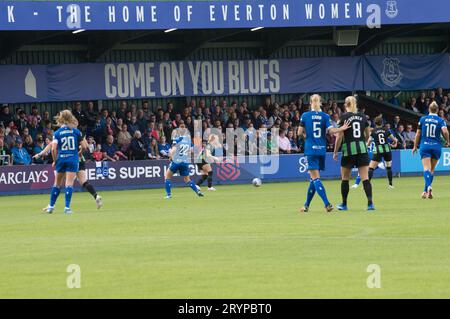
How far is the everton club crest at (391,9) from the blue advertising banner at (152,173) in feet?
16.6

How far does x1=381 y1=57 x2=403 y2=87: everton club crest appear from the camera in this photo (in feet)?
153

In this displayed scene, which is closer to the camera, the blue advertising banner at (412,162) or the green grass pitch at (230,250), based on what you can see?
the green grass pitch at (230,250)

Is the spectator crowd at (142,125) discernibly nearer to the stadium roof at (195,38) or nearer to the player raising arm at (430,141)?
the stadium roof at (195,38)

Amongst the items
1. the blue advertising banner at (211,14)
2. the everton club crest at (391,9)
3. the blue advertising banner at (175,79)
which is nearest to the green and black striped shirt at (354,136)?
the blue advertising banner at (211,14)

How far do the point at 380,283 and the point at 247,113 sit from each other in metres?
30.2

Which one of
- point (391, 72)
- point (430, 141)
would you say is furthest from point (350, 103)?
point (391, 72)

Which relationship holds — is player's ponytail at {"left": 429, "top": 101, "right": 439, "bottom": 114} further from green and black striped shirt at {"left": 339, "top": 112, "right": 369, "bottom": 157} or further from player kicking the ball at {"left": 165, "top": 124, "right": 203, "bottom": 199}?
player kicking the ball at {"left": 165, "top": 124, "right": 203, "bottom": 199}

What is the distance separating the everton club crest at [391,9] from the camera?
40.4 m

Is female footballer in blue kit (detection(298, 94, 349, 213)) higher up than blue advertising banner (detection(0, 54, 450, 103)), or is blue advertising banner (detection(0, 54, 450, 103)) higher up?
blue advertising banner (detection(0, 54, 450, 103))

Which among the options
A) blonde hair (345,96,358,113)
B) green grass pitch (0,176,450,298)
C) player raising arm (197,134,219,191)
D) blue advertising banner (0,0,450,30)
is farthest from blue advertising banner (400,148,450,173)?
blonde hair (345,96,358,113)

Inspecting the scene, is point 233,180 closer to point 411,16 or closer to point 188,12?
point 188,12

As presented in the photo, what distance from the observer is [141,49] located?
43250mm

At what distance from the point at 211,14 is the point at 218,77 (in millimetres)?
5148
